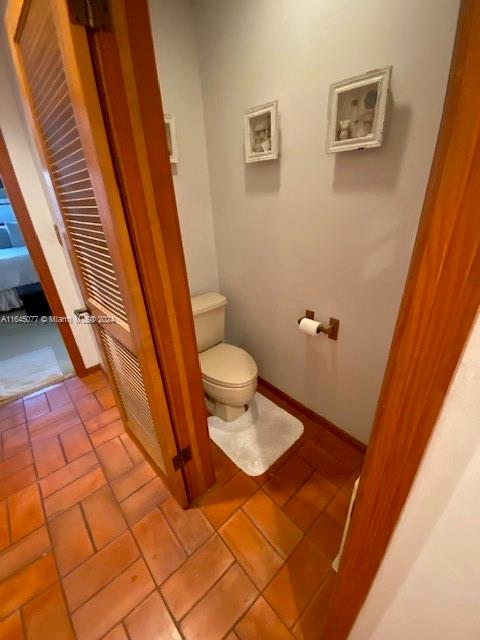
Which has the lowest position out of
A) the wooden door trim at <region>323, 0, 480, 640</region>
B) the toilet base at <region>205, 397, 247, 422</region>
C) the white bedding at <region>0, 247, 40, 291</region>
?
the toilet base at <region>205, 397, 247, 422</region>

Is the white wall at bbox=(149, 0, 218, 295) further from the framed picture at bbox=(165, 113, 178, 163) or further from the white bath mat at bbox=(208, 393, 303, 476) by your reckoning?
the white bath mat at bbox=(208, 393, 303, 476)

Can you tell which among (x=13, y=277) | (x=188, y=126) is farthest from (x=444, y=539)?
(x=13, y=277)

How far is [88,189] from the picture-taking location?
0.81 m

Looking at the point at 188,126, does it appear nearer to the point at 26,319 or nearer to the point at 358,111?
the point at 358,111

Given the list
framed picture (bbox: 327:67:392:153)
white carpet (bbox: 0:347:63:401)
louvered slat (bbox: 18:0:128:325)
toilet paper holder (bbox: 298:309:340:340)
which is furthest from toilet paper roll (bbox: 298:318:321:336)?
white carpet (bbox: 0:347:63:401)

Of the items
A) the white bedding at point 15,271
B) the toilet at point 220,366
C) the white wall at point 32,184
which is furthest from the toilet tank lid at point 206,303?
the white bedding at point 15,271

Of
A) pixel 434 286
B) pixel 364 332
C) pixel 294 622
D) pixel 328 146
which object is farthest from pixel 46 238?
pixel 294 622

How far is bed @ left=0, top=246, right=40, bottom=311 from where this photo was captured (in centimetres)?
310

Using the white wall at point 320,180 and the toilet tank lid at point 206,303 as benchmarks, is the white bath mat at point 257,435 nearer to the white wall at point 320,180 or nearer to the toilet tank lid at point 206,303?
the white wall at point 320,180

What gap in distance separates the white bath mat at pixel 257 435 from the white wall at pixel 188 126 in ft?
2.90

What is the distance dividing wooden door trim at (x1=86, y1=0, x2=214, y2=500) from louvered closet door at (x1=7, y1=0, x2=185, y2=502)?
28 millimetres

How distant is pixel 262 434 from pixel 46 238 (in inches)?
73.8

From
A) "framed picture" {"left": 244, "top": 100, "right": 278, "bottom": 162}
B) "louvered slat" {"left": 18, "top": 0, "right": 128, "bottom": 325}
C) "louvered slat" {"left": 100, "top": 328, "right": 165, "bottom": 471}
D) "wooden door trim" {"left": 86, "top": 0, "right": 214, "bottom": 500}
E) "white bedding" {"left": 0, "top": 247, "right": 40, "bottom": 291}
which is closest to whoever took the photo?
"wooden door trim" {"left": 86, "top": 0, "right": 214, "bottom": 500}

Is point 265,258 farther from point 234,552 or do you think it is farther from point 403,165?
point 234,552
